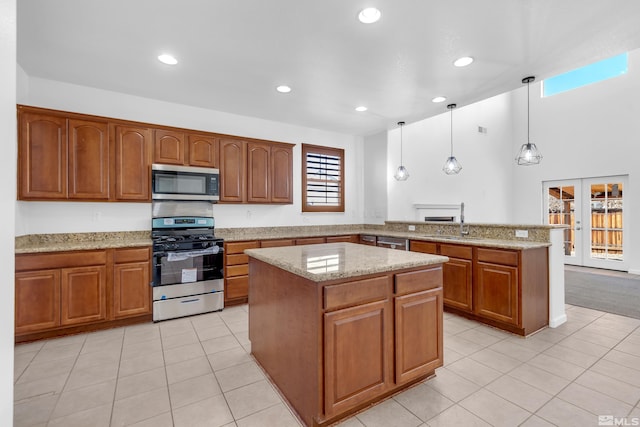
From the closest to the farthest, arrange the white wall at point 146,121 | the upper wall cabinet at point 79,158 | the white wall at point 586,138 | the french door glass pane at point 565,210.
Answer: the upper wall cabinet at point 79,158, the white wall at point 146,121, the white wall at point 586,138, the french door glass pane at point 565,210

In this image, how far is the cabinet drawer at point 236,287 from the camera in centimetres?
388

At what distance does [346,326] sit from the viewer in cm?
171

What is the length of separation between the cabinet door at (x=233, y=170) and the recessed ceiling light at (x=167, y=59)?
1.23 m

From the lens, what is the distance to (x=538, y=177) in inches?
281

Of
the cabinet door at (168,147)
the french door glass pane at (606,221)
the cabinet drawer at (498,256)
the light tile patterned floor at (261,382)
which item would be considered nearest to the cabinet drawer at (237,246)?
the light tile patterned floor at (261,382)

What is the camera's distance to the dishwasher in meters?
4.17

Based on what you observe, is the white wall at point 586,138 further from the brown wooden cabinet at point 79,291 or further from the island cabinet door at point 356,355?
the brown wooden cabinet at point 79,291

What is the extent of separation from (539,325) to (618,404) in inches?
50.1

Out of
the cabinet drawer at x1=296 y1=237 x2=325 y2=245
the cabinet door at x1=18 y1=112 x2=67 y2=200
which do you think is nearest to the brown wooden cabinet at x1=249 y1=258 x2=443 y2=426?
the cabinet drawer at x1=296 y1=237 x2=325 y2=245

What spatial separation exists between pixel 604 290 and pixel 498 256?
9.43 feet

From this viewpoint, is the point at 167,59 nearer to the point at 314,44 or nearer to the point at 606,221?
the point at 314,44

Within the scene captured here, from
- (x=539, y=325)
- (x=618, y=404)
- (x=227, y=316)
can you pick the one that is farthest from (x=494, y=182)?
(x=227, y=316)

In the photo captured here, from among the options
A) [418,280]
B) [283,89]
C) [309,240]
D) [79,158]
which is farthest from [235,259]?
[418,280]

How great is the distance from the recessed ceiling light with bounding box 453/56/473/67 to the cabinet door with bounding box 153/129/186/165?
3288 millimetres
